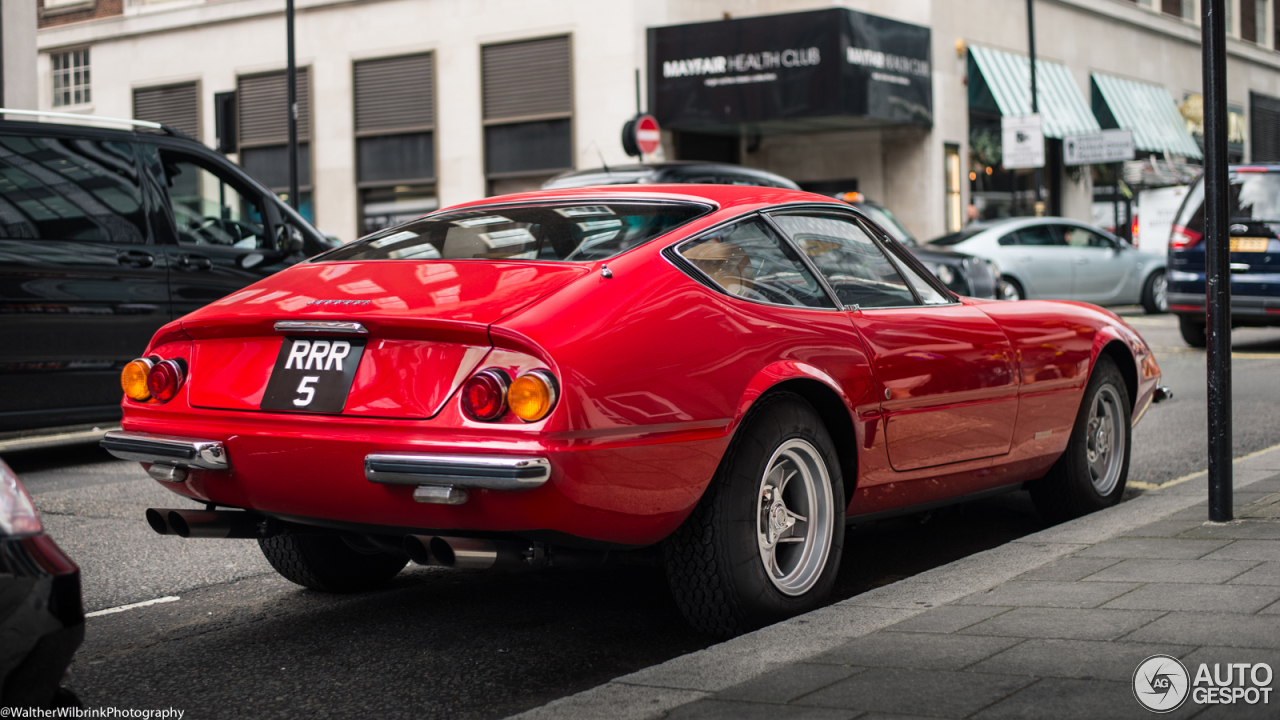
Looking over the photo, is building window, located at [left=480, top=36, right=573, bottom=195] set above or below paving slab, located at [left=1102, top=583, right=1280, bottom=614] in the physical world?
above

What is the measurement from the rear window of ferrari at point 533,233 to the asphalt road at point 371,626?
1.16 m

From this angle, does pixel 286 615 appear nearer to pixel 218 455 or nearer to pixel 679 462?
pixel 218 455

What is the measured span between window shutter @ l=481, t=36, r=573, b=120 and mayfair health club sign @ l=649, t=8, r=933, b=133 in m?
1.87

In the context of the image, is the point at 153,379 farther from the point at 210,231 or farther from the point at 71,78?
the point at 71,78

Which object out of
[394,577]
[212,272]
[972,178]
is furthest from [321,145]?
[394,577]

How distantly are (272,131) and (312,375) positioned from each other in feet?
85.3

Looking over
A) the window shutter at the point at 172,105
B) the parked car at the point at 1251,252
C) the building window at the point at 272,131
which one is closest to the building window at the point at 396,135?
the building window at the point at 272,131

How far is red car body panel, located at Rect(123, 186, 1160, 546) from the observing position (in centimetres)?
344

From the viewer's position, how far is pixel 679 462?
11.9 feet

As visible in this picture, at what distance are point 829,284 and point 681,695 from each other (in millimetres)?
1824

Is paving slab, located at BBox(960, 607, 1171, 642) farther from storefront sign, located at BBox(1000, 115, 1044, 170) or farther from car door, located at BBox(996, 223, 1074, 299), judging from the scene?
storefront sign, located at BBox(1000, 115, 1044, 170)

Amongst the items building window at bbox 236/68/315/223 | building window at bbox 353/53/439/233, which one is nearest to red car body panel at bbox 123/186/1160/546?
building window at bbox 353/53/439/233

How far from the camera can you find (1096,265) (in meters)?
19.5

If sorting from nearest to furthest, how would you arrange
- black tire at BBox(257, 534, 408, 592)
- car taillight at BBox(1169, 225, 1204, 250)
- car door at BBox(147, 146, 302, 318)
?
black tire at BBox(257, 534, 408, 592), car door at BBox(147, 146, 302, 318), car taillight at BBox(1169, 225, 1204, 250)
